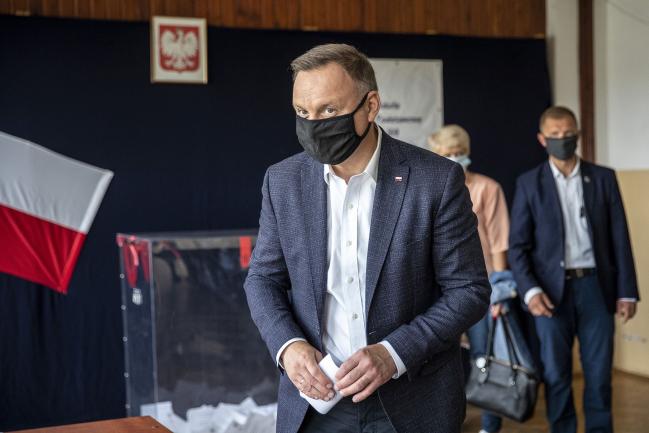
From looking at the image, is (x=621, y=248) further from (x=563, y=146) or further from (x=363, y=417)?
(x=363, y=417)

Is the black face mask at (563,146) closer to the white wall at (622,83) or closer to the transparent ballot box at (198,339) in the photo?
the transparent ballot box at (198,339)

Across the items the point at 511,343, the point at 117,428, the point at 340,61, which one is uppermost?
the point at 340,61

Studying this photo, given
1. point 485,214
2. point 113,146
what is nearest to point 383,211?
point 485,214

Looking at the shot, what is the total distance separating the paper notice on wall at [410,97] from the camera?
5.45 metres

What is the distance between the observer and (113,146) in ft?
15.6

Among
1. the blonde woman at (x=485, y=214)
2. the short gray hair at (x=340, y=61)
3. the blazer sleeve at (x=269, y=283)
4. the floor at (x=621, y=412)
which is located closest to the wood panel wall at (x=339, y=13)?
the blonde woman at (x=485, y=214)

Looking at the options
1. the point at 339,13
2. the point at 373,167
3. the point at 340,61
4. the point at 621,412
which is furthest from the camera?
the point at 339,13

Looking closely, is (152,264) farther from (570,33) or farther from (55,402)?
(570,33)

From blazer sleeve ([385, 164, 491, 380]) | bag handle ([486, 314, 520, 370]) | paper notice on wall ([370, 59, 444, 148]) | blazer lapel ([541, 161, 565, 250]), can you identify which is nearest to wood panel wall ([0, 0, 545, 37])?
paper notice on wall ([370, 59, 444, 148])

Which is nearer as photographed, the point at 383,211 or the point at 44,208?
the point at 383,211

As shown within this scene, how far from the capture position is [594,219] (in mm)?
3936

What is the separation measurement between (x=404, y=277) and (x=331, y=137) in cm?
32

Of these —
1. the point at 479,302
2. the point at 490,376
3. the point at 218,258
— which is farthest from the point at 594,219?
the point at 479,302

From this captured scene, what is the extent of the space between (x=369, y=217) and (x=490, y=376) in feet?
7.81
